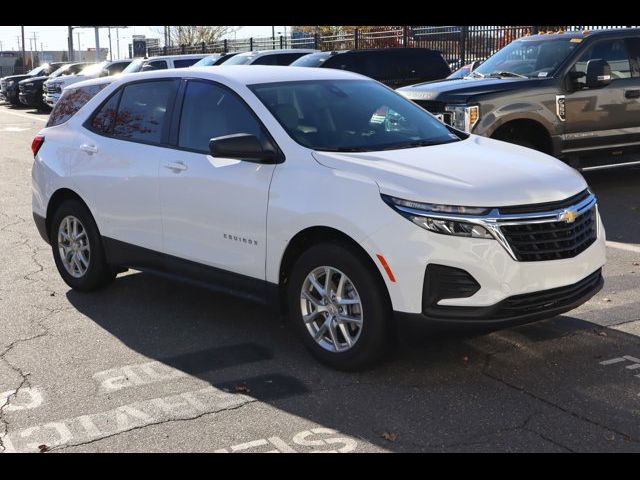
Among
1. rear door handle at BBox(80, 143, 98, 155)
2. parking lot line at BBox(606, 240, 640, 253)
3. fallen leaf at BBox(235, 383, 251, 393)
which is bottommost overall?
fallen leaf at BBox(235, 383, 251, 393)

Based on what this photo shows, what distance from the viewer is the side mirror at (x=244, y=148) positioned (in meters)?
5.33

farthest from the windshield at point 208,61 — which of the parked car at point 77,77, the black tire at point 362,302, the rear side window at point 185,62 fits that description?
the black tire at point 362,302

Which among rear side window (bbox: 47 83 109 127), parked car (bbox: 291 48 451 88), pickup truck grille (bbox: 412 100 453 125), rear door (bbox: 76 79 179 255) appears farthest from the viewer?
parked car (bbox: 291 48 451 88)

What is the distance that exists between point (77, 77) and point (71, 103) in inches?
896

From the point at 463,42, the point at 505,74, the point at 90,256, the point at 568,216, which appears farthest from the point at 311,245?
the point at 463,42

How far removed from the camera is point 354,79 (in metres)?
6.39

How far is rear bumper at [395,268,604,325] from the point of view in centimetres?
468

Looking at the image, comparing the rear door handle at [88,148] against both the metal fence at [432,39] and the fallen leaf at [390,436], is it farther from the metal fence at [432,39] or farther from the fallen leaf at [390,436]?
the metal fence at [432,39]

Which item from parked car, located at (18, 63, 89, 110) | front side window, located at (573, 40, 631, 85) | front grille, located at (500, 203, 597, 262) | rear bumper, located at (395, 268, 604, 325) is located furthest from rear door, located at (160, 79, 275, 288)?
parked car, located at (18, 63, 89, 110)

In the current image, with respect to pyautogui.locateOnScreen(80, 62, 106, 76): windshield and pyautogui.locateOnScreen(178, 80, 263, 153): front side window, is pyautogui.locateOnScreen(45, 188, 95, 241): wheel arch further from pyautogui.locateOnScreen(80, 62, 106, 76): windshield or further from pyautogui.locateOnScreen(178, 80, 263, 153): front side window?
pyautogui.locateOnScreen(80, 62, 106, 76): windshield

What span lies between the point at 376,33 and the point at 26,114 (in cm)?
1253

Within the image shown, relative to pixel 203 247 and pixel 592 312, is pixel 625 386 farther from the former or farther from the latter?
pixel 203 247

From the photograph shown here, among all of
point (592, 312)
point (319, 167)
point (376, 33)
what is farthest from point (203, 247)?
point (376, 33)

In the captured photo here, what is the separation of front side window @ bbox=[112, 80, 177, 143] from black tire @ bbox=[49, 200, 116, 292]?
689 mm
